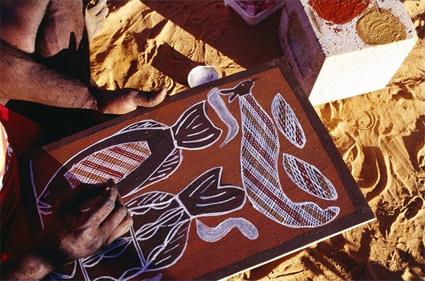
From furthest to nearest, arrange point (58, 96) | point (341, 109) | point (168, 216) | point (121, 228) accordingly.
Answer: point (341, 109) → point (58, 96) → point (168, 216) → point (121, 228)

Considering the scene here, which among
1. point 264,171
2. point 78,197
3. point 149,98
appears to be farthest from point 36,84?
point 264,171

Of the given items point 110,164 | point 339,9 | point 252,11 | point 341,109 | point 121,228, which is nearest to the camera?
point 121,228

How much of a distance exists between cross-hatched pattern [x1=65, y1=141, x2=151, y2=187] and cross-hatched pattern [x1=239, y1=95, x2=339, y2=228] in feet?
1.59

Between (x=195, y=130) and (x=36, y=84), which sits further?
(x=36, y=84)

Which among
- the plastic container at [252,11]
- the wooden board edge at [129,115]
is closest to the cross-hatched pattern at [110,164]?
the wooden board edge at [129,115]

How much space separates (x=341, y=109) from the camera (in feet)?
11.1

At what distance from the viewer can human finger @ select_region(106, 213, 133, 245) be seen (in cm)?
203

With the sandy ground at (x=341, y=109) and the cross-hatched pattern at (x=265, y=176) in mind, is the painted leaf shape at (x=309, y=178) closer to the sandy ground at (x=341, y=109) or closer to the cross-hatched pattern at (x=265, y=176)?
the cross-hatched pattern at (x=265, y=176)

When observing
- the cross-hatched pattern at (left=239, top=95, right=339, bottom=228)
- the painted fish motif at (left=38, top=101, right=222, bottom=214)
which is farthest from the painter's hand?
the cross-hatched pattern at (left=239, top=95, right=339, bottom=228)

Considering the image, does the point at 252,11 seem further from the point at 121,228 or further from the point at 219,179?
the point at 121,228

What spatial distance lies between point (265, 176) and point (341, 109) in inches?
54.1

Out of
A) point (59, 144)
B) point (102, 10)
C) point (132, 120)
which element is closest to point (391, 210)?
point (132, 120)

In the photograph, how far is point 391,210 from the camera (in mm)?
3043

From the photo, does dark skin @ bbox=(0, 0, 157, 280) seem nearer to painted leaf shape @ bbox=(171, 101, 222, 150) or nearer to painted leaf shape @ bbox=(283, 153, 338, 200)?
painted leaf shape @ bbox=(171, 101, 222, 150)
